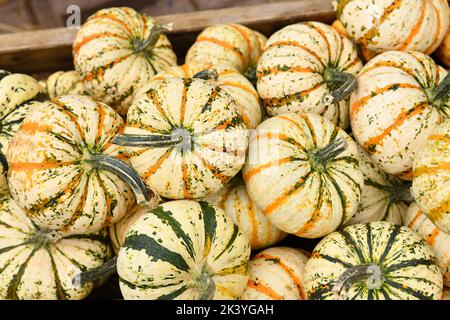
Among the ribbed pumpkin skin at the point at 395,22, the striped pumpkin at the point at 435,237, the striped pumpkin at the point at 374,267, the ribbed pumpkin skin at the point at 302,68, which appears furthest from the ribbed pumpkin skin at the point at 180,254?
the ribbed pumpkin skin at the point at 395,22

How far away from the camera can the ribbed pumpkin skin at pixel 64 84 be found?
2.29 metres

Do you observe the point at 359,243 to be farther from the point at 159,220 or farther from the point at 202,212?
the point at 159,220

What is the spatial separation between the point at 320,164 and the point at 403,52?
575mm

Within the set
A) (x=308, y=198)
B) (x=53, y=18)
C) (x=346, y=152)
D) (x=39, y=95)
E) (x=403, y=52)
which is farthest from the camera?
(x=53, y=18)

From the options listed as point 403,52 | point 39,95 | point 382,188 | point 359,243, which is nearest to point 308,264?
point 359,243

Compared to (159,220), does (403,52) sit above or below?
above

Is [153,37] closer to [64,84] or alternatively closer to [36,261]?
[64,84]

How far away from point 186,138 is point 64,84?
1082mm

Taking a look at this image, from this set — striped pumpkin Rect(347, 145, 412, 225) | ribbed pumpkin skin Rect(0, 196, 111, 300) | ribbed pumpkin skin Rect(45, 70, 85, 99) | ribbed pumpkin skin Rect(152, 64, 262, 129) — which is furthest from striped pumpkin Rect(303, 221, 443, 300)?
ribbed pumpkin skin Rect(45, 70, 85, 99)

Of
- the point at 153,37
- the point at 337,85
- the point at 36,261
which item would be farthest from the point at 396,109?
the point at 36,261

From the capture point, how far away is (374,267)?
1.50m

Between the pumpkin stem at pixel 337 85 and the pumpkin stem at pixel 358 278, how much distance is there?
0.57 m

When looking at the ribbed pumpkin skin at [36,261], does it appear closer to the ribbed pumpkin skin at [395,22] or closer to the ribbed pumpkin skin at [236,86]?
the ribbed pumpkin skin at [236,86]
